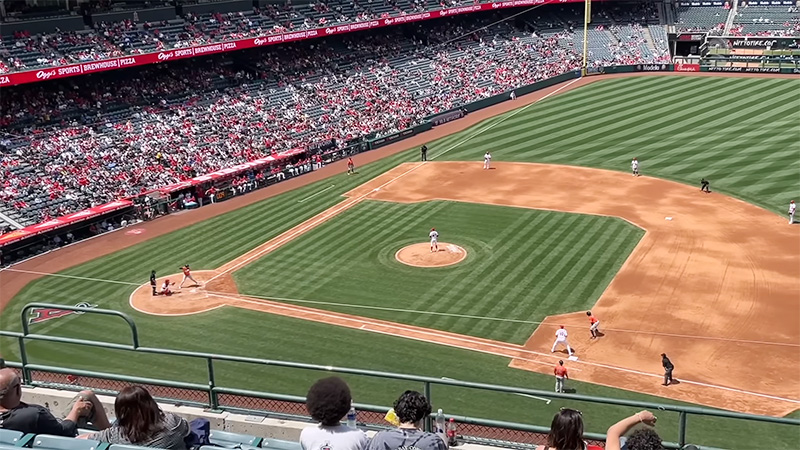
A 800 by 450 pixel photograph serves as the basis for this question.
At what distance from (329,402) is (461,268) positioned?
23.5 m

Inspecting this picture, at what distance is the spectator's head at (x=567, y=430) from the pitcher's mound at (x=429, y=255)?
2373cm

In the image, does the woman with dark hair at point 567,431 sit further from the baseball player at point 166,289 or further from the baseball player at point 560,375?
the baseball player at point 166,289

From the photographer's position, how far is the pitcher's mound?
30.2 meters

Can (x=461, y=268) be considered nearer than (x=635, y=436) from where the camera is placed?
No

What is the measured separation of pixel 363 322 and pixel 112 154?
23272 millimetres

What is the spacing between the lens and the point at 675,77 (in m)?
65.2

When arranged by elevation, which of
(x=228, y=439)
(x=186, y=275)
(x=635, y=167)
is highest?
(x=228, y=439)

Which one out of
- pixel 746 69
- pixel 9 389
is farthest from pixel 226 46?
pixel 9 389

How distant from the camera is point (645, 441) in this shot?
5551 millimetres

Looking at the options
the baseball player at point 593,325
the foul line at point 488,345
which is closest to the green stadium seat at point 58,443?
the foul line at point 488,345

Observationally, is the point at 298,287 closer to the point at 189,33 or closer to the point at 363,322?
the point at 363,322

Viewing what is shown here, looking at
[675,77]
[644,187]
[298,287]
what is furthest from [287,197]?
[675,77]

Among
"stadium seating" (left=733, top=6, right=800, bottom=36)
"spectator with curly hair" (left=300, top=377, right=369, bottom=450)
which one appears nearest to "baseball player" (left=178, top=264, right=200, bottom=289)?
"spectator with curly hair" (left=300, top=377, right=369, bottom=450)

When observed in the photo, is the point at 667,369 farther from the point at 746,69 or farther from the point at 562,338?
the point at 746,69
